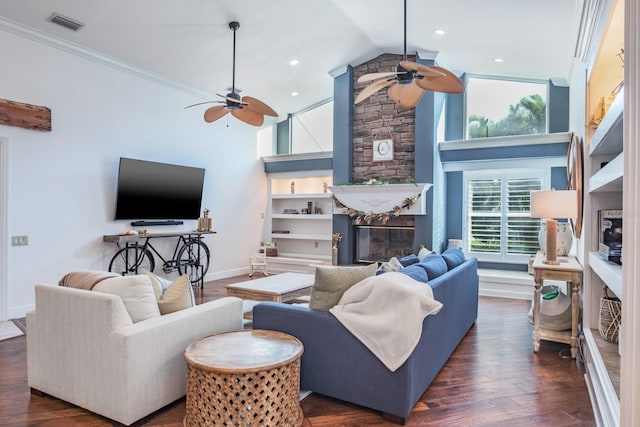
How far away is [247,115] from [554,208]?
3.43 meters

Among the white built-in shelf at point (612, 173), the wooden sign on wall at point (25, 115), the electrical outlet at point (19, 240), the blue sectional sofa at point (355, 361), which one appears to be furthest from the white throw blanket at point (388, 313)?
the wooden sign on wall at point (25, 115)

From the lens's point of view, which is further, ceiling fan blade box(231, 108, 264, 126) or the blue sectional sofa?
ceiling fan blade box(231, 108, 264, 126)

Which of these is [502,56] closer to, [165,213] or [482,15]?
[482,15]

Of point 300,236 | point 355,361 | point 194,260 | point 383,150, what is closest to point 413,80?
point 355,361

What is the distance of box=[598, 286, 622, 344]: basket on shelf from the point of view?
2.77m

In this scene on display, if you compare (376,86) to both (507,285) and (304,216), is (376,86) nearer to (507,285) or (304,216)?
(507,285)

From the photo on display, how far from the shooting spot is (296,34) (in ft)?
19.1

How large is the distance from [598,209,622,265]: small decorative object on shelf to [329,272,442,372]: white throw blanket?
1.18 metres

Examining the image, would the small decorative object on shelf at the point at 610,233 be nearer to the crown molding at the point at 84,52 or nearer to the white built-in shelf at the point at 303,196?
the white built-in shelf at the point at 303,196

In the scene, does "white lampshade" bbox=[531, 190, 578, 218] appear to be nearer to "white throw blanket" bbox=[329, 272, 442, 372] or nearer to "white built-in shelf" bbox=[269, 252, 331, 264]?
"white throw blanket" bbox=[329, 272, 442, 372]

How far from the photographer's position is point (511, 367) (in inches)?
130

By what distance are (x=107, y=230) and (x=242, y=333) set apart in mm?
3953

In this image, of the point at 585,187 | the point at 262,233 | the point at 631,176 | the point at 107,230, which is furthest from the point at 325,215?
the point at 631,176

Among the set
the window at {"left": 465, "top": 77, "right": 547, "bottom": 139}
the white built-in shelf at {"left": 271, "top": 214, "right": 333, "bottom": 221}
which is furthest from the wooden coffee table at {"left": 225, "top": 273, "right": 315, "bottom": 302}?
the window at {"left": 465, "top": 77, "right": 547, "bottom": 139}
